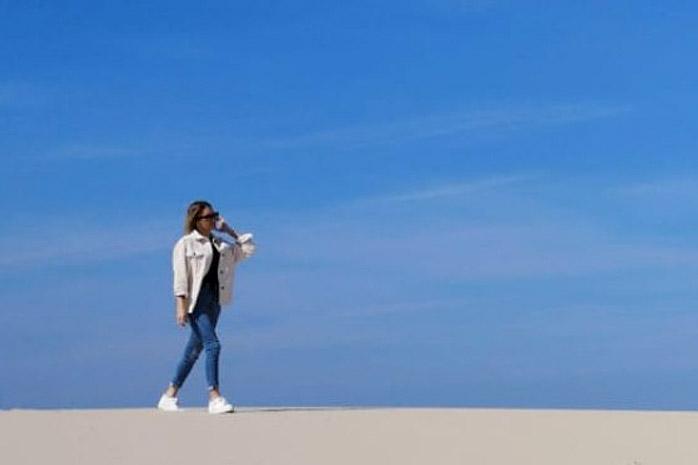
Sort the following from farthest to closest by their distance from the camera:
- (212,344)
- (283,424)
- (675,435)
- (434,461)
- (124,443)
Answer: (212,344)
(283,424)
(675,435)
(124,443)
(434,461)

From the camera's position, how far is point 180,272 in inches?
524

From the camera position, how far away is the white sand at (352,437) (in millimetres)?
9789

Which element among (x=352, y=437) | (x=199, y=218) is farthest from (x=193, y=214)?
(x=352, y=437)

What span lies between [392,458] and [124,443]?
228 centimetres

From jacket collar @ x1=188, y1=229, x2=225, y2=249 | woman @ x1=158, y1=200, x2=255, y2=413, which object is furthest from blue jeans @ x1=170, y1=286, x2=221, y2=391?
jacket collar @ x1=188, y1=229, x2=225, y2=249

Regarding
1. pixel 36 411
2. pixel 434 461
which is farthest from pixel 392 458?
pixel 36 411

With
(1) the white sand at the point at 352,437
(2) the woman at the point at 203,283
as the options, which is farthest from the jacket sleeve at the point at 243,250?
(1) the white sand at the point at 352,437

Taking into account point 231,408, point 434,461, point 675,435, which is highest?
point 231,408

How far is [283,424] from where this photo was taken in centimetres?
1209

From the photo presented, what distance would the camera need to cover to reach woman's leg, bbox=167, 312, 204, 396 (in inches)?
530

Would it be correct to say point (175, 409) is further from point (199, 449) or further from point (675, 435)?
point (675, 435)

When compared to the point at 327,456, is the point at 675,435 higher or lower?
higher

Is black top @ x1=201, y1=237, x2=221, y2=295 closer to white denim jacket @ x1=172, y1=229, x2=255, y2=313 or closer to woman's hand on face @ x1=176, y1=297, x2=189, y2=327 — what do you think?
white denim jacket @ x1=172, y1=229, x2=255, y2=313

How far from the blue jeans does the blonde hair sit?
61 cm
